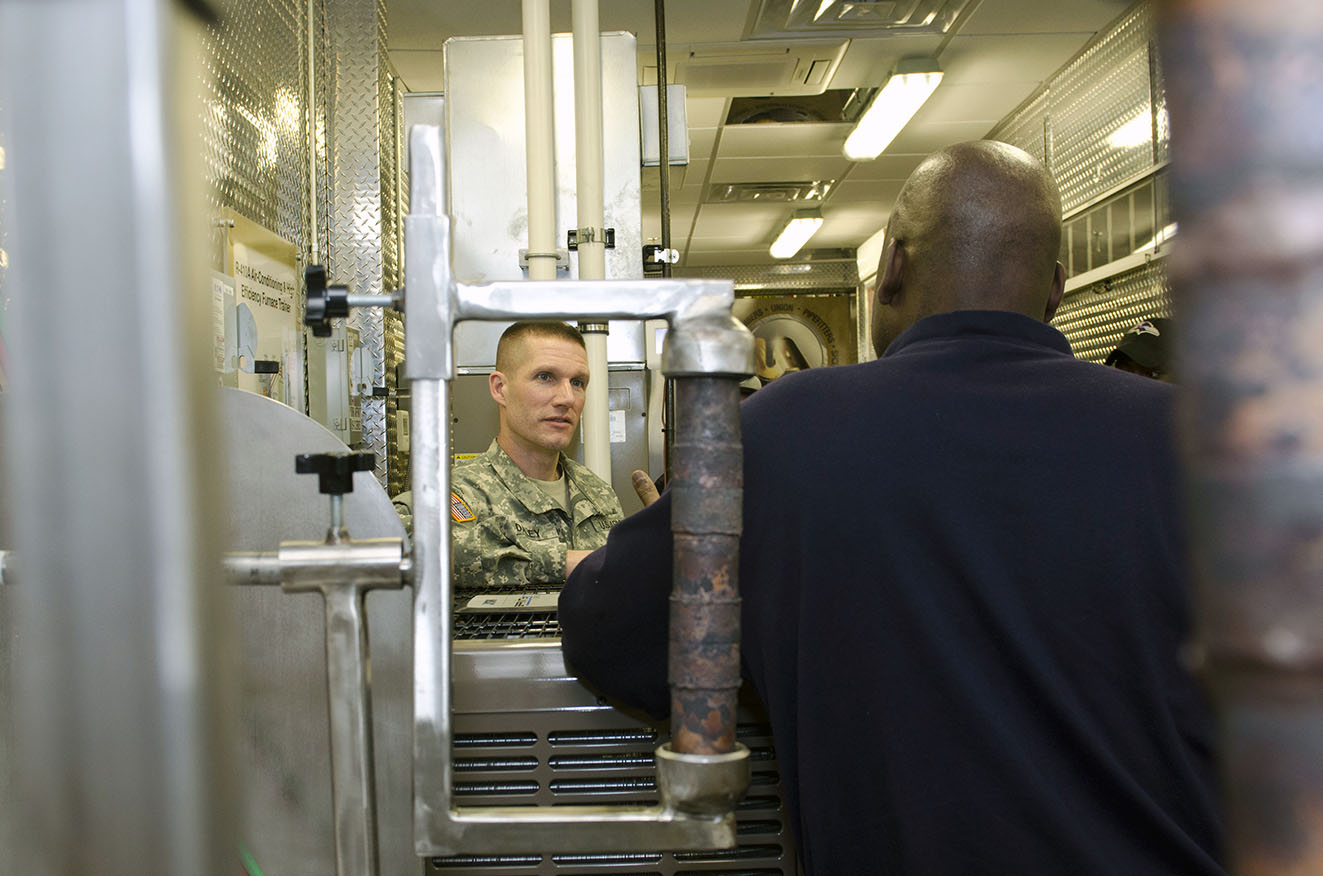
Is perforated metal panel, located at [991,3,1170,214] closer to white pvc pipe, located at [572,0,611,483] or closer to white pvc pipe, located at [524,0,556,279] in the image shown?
white pvc pipe, located at [572,0,611,483]

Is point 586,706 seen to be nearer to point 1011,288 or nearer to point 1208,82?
point 1011,288

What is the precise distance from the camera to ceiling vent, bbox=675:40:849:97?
3.71 metres

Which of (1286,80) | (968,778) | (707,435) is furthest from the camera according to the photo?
(968,778)

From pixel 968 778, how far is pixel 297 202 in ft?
8.01

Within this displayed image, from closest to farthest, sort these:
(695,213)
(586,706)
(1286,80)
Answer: (1286,80) < (586,706) < (695,213)

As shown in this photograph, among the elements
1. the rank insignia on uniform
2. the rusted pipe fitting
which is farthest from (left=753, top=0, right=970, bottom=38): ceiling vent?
the rusted pipe fitting

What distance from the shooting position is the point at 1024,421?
82 cm

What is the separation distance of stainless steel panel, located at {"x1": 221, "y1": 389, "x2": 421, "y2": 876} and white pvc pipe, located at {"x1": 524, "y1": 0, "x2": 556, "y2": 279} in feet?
5.43

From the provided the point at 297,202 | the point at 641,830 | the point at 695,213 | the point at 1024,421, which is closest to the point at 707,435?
the point at 641,830

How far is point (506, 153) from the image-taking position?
8.87 feet

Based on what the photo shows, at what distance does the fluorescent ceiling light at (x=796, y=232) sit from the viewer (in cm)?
661

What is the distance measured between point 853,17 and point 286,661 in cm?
322

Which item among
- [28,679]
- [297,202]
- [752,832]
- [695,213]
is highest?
[695,213]

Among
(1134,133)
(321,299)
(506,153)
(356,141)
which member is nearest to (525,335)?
(506,153)
